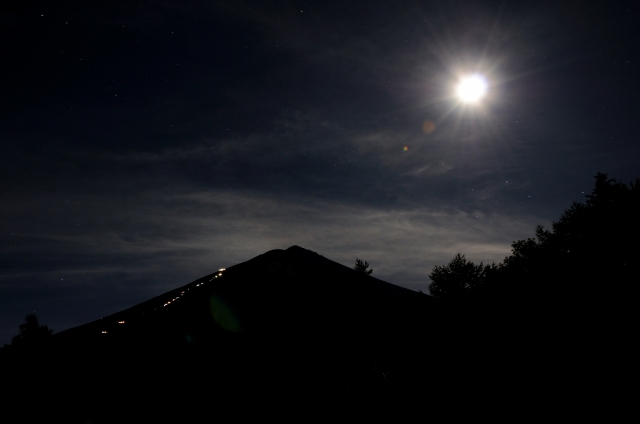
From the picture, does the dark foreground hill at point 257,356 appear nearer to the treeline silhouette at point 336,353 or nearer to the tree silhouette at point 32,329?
the treeline silhouette at point 336,353

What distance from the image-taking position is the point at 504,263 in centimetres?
4006

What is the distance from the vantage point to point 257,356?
9.59 meters

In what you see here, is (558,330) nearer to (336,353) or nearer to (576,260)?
(336,353)

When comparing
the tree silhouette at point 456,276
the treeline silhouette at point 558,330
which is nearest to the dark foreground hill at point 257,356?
the treeline silhouette at point 558,330

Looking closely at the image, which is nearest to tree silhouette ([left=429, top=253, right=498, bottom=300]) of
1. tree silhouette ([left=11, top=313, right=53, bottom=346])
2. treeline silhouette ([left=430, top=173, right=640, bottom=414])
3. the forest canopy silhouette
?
the forest canopy silhouette

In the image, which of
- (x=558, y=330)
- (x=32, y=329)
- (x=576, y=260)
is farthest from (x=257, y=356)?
(x=32, y=329)

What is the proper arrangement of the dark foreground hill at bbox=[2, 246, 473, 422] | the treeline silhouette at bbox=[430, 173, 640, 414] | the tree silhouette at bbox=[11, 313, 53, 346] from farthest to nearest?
1. the tree silhouette at bbox=[11, 313, 53, 346]
2. the treeline silhouette at bbox=[430, 173, 640, 414]
3. the dark foreground hill at bbox=[2, 246, 473, 422]

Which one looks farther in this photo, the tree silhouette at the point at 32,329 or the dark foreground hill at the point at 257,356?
the tree silhouette at the point at 32,329

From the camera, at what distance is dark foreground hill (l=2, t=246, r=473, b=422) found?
757cm

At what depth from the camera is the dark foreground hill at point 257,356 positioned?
7.57 m

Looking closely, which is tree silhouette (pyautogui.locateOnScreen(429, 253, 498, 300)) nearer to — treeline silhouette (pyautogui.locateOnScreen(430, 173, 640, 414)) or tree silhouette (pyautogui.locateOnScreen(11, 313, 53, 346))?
treeline silhouette (pyautogui.locateOnScreen(430, 173, 640, 414))

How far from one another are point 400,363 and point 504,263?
35.6 metres

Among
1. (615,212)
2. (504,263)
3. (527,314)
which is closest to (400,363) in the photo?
(527,314)

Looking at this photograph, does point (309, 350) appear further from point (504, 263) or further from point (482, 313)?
point (504, 263)
